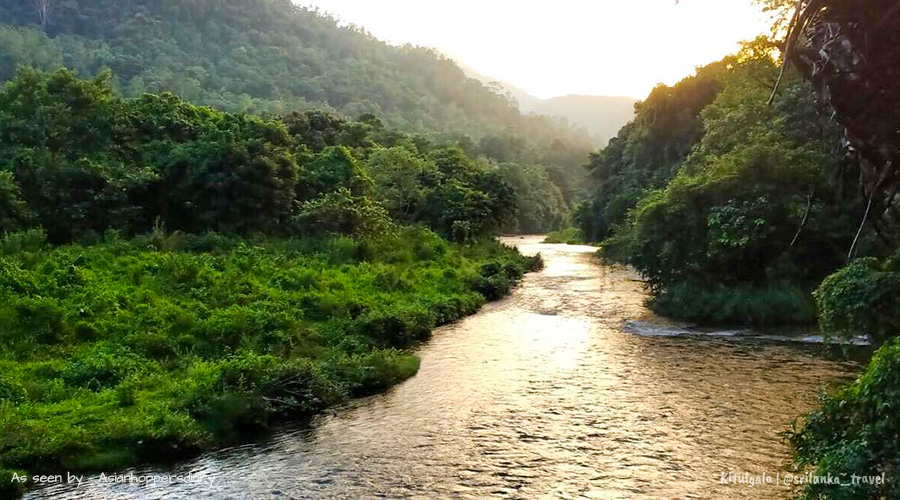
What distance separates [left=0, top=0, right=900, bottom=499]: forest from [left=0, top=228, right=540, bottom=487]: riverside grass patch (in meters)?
0.07

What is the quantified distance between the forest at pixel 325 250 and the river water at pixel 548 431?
4.31 feet

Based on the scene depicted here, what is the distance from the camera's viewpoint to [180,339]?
740 inches

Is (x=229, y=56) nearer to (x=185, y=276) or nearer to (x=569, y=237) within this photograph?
(x=569, y=237)

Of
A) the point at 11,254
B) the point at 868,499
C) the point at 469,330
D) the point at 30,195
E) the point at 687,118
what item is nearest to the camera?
the point at 868,499

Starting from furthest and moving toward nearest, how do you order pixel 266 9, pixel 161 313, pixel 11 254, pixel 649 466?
1. pixel 266 9
2. pixel 11 254
3. pixel 161 313
4. pixel 649 466

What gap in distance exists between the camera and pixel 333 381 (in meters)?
17.0

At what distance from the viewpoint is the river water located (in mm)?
11523

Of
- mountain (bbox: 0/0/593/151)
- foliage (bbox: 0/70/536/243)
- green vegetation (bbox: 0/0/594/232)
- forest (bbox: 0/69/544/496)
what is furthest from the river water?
mountain (bbox: 0/0/593/151)

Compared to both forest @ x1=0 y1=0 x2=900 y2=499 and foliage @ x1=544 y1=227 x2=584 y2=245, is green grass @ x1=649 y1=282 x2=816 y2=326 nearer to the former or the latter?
forest @ x1=0 y1=0 x2=900 y2=499

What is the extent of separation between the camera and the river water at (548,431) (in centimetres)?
1152

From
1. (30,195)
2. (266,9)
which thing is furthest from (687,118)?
(266,9)

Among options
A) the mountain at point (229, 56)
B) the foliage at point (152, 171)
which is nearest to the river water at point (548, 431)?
the foliage at point (152, 171)

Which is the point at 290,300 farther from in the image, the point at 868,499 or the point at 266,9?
the point at 266,9

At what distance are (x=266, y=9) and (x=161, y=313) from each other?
14940cm
